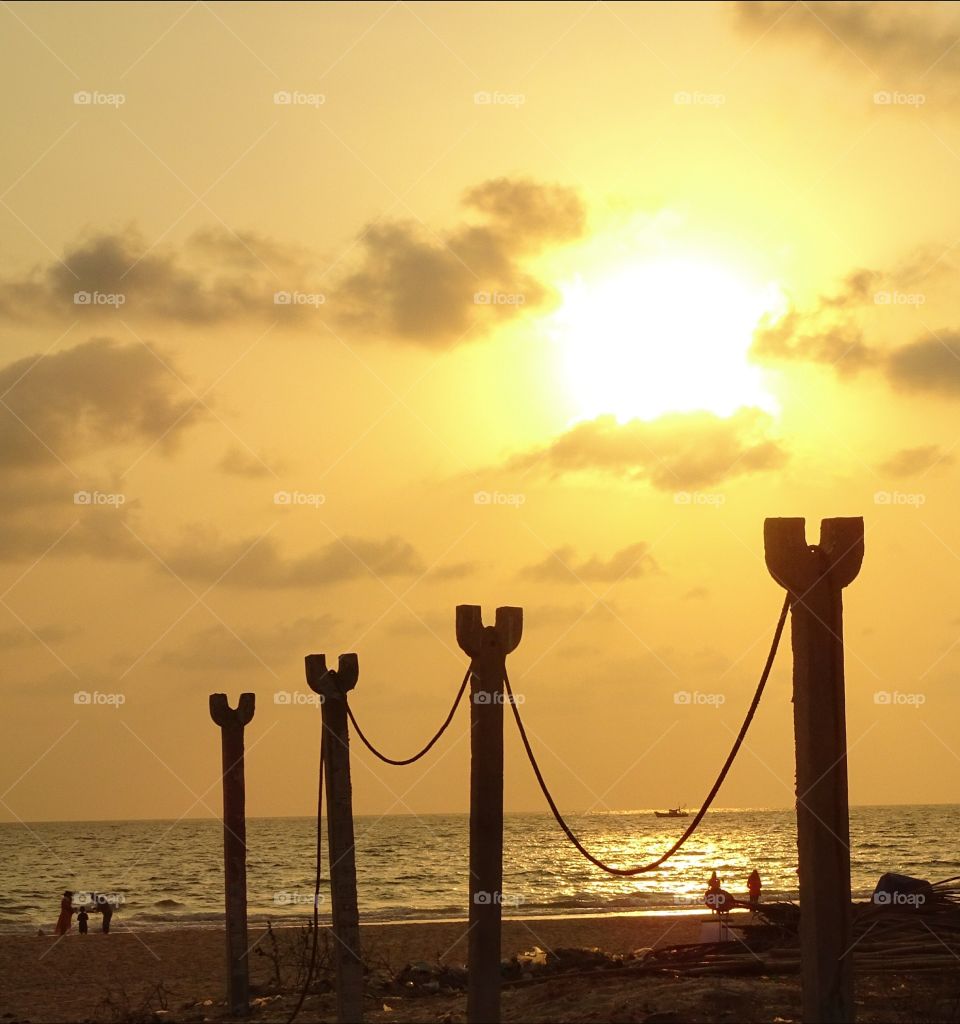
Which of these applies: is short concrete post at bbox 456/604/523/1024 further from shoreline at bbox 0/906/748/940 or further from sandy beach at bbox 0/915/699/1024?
shoreline at bbox 0/906/748/940

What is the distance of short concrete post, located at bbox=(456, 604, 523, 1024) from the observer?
1130 centimetres

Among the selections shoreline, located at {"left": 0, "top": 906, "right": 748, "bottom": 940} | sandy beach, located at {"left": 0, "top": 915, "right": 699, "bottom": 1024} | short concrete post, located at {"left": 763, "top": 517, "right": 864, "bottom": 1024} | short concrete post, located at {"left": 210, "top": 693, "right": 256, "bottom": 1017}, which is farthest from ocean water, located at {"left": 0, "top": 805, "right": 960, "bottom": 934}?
short concrete post, located at {"left": 763, "top": 517, "right": 864, "bottom": 1024}

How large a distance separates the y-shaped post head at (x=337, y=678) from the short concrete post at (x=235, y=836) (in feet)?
10.0

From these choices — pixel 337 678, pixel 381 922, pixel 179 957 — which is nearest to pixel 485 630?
pixel 337 678

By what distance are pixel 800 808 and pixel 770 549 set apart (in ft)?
6.13

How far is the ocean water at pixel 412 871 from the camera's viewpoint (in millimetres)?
51562

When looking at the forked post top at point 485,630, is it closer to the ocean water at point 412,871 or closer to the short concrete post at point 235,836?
the short concrete post at point 235,836

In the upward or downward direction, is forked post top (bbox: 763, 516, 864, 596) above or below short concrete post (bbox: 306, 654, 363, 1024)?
above

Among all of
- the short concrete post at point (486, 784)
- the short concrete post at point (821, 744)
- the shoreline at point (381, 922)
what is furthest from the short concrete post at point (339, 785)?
the shoreline at point (381, 922)

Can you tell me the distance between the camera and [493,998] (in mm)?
11312

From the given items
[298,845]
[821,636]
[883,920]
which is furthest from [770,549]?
[298,845]

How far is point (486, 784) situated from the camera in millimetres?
11484

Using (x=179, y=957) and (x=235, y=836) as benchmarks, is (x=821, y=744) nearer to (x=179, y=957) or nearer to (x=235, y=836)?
(x=235, y=836)

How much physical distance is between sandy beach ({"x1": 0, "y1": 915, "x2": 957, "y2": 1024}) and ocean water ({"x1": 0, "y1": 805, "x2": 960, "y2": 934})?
10.5m
